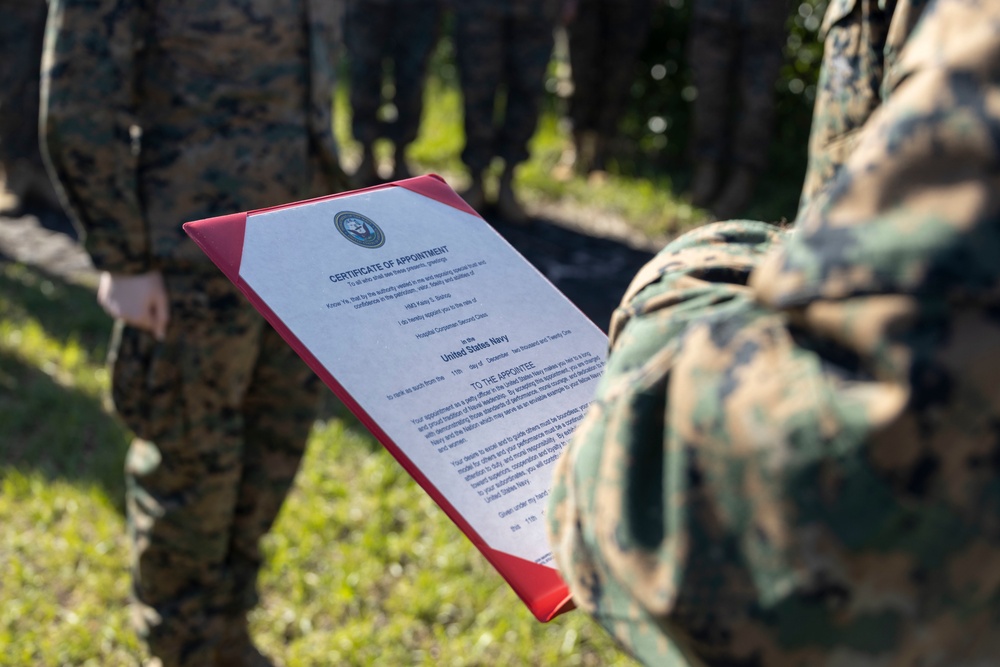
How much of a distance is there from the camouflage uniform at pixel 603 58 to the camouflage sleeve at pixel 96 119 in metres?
4.37

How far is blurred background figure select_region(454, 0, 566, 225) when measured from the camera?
4.88m

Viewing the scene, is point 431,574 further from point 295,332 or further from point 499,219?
point 499,219

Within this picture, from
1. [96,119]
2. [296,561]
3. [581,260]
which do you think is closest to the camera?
[96,119]

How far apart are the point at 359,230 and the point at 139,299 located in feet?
3.06

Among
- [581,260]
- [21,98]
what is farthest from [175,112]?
[21,98]

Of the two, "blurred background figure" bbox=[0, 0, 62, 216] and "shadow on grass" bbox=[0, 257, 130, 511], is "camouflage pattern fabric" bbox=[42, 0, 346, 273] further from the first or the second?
"blurred background figure" bbox=[0, 0, 62, 216]

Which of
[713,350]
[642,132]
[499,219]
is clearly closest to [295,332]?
[713,350]

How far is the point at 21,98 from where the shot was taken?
4.60m

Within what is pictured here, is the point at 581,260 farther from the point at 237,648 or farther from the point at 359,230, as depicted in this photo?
the point at 359,230

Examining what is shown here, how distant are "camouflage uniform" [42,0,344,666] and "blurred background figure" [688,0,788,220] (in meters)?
3.51

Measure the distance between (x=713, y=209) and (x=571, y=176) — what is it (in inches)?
38.7

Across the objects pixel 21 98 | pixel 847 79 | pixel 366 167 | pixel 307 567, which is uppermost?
pixel 847 79

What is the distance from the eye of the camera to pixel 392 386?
0.92m

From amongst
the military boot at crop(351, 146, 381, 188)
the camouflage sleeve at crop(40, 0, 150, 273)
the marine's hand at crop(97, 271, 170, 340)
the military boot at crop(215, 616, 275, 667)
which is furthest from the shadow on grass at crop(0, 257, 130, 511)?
the military boot at crop(351, 146, 381, 188)
